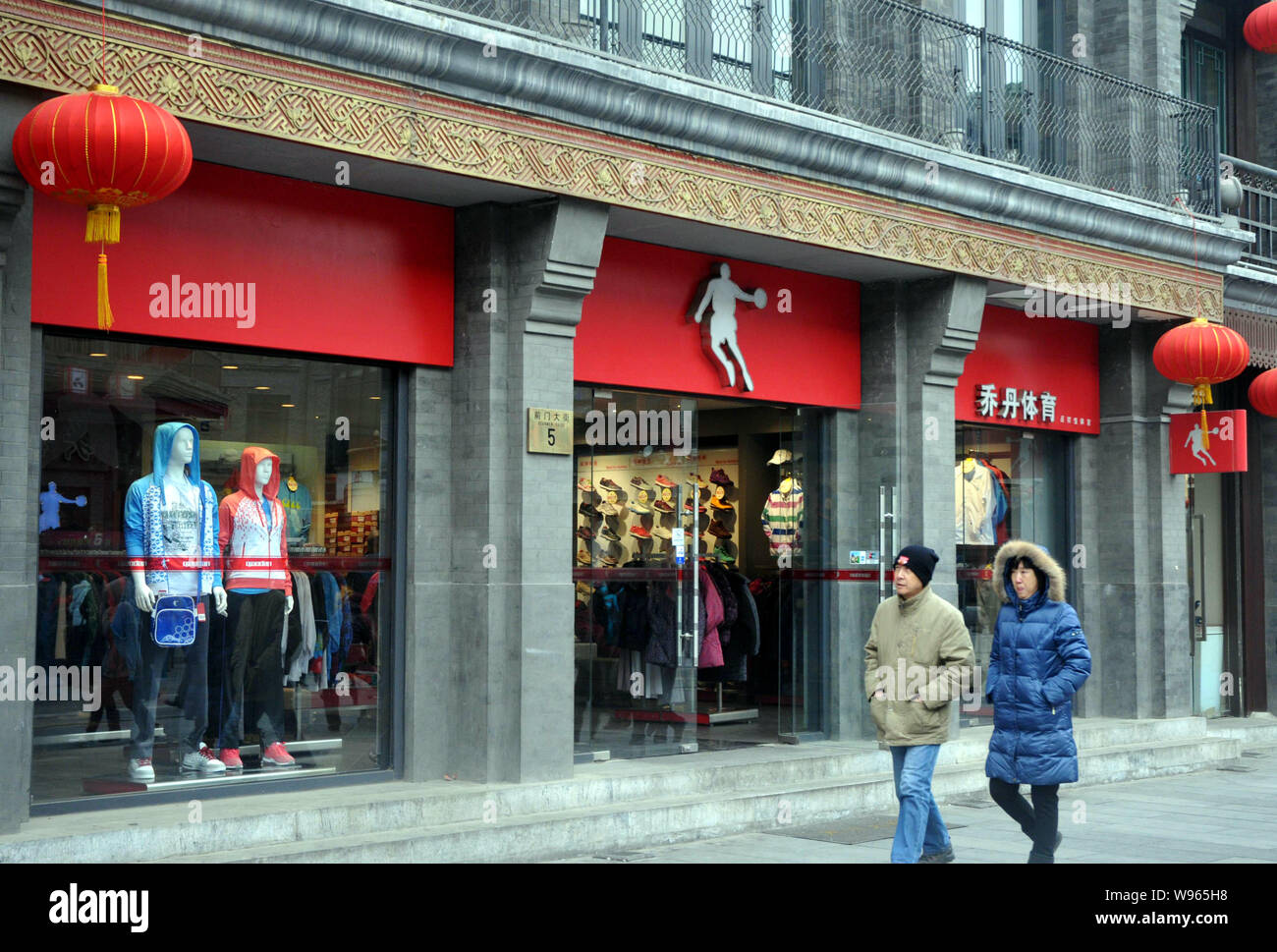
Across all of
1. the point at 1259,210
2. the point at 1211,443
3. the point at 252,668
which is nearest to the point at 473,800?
the point at 252,668

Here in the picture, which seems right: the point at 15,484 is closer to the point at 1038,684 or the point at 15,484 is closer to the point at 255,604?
the point at 255,604

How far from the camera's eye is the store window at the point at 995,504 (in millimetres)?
14609

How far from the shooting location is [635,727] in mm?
11828

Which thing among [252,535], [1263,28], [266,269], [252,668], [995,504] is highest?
[1263,28]

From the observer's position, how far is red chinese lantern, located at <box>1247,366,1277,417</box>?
16.5 meters

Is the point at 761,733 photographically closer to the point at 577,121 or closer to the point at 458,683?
the point at 458,683

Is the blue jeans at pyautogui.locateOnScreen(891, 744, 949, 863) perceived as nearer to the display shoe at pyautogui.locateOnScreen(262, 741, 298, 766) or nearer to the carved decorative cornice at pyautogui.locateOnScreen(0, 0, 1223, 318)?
the display shoe at pyautogui.locateOnScreen(262, 741, 298, 766)

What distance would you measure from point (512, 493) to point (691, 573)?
8.71ft

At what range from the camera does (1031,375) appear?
49.9 ft

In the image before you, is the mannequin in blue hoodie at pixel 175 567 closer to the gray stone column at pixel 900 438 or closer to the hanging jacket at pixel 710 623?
the hanging jacket at pixel 710 623

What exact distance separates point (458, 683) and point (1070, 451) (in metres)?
8.36

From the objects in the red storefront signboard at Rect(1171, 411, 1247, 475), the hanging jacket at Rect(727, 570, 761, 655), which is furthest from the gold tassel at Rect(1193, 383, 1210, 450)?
the hanging jacket at Rect(727, 570, 761, 655)

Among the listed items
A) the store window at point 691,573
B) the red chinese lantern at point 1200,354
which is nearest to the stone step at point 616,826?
the store window at point 691,573

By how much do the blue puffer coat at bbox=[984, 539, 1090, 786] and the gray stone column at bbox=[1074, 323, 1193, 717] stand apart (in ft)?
26.8
